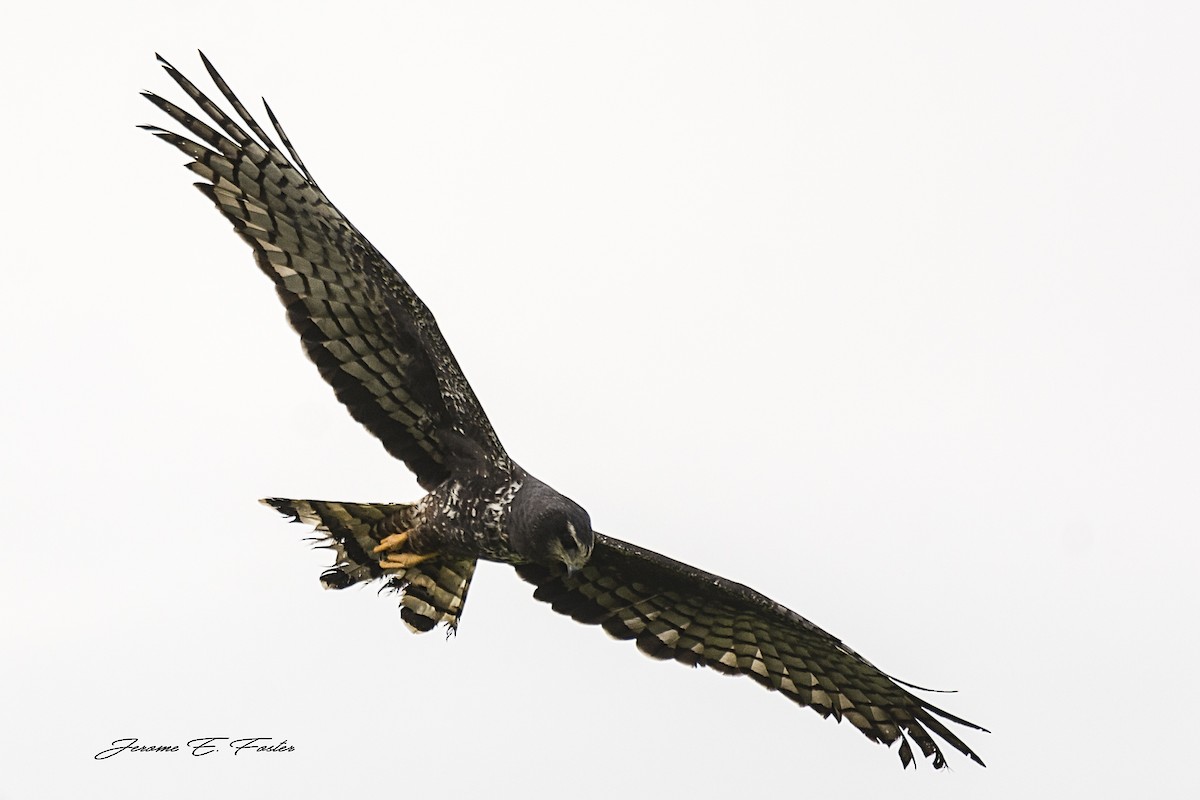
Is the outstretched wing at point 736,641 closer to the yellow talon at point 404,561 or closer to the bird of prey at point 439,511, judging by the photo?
the bird of prey at point 439,511

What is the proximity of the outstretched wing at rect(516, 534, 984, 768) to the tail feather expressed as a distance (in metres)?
0.67

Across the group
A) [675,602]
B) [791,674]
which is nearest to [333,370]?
[675,602]

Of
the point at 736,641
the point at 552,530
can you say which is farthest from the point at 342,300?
the point at 736,641

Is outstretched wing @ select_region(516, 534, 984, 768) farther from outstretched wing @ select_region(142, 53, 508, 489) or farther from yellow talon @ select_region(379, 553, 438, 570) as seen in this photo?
outstretched wing @ select_region(142, 53, 508, 489)

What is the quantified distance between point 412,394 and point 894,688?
13.7ft

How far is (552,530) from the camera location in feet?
37.6

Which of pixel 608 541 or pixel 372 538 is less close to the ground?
pixel 608 541

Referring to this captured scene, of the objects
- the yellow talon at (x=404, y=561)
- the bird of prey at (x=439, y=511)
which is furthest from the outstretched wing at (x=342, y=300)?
the yellow talon at (x=404, y=561)

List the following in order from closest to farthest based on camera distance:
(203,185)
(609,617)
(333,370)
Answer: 1. (203,185)
2. (333,370)
3. (609,617)

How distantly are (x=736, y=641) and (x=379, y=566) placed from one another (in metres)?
2.73

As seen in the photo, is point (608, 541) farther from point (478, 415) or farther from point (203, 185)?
point (203, 185)

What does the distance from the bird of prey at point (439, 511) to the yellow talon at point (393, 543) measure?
16 millimetres

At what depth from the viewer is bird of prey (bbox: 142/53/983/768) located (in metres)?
11.4

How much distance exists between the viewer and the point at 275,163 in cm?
1132
